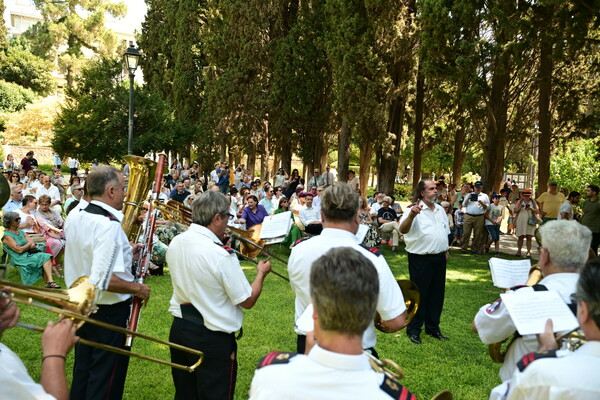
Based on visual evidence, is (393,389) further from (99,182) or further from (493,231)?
(493,231)

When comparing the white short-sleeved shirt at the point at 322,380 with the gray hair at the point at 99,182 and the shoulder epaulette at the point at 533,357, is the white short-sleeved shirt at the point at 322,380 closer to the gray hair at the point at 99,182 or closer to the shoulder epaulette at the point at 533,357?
the shoulder epaulette at the point at 533,357

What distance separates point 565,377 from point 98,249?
2673mm

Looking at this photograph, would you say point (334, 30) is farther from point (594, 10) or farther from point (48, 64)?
point (48, 64)

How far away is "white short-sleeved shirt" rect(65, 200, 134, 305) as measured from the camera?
3240mm

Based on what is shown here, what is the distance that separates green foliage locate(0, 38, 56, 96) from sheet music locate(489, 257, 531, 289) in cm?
5123

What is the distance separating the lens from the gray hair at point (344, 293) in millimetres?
1608

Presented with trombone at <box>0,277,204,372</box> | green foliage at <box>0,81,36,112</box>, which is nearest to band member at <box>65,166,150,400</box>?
trombone at <box>0,277,204,372</box>

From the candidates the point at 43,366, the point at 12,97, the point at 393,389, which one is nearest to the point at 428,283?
the point at 393,389

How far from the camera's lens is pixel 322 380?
1.53 meters

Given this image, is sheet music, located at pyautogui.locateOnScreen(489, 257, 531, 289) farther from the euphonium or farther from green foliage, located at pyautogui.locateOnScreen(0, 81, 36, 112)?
green foliage, located at pyautogui.locateOnScreen(0, 81, 36, 112)

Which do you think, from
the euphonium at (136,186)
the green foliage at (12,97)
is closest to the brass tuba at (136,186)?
the euphonium at (136,186)

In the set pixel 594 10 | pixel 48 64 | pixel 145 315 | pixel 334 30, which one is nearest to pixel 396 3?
pixel 334 30

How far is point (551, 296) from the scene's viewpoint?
7.39ft

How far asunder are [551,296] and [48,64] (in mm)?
53886
